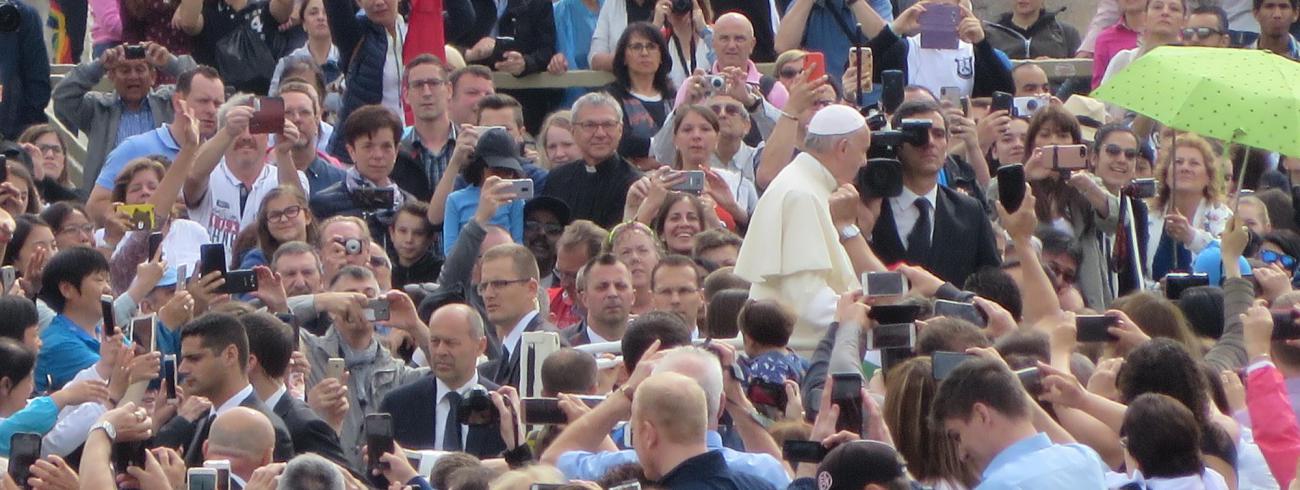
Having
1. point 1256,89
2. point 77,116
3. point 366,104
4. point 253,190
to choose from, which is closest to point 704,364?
point 1256,89

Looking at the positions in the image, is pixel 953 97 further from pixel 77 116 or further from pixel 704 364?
pixel 704 364

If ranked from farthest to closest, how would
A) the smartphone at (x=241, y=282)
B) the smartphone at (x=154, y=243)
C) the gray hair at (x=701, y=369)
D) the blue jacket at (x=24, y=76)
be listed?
the blue jacket at (x=24, y=76) < the smartphone at (x=154, y=243) < the smartphone at (x=241, y=282) < the gray hair at (x=701, y=369)

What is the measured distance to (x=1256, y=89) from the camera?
11938mm

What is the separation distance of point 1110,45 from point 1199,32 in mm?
939

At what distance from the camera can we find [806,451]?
774 cm

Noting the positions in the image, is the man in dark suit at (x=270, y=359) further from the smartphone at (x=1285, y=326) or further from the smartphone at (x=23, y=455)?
the smartphone at (x=1285, y=326)

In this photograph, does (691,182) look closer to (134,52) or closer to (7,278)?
(7,278)

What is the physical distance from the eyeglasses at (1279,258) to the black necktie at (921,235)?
210 cm

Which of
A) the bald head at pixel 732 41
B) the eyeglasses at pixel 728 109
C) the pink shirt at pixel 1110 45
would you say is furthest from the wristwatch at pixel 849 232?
the pink shirt at pixel 1110 45

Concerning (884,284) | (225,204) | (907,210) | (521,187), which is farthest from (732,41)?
(884,284)

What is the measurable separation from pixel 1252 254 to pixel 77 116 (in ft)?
21.1

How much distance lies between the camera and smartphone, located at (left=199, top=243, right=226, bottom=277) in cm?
1074

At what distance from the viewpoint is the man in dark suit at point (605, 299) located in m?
10.8

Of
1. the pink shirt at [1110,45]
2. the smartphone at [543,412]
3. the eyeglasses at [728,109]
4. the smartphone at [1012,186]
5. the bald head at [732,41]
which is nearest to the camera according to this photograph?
the smartphone at [543,412]
